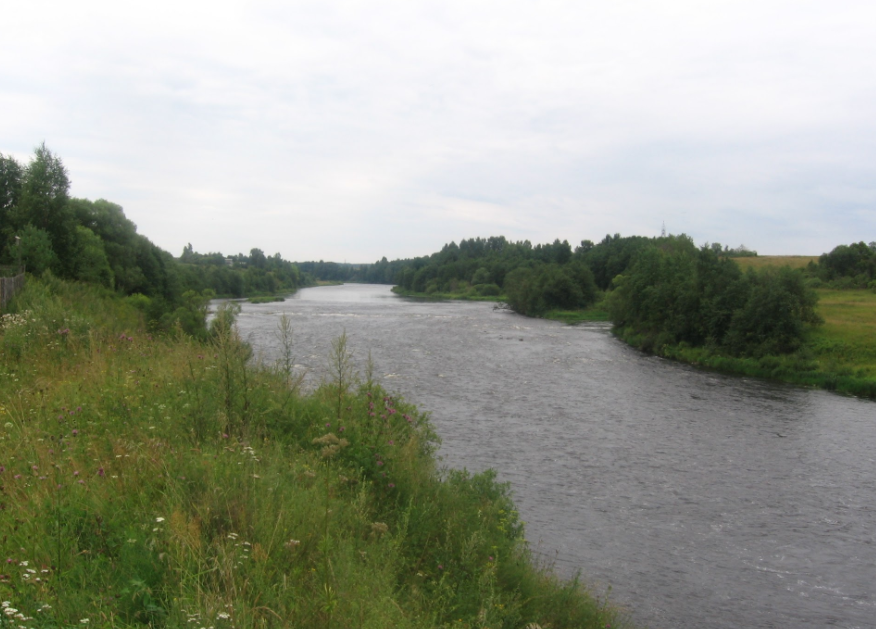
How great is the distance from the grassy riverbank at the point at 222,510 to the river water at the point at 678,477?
3.29 metres

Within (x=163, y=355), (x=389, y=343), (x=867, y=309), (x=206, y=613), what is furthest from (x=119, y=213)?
(x=867, y=309)

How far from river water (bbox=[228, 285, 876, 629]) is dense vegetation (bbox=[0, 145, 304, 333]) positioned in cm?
980

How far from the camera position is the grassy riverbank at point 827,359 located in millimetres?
29609

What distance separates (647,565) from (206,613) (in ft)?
31.2

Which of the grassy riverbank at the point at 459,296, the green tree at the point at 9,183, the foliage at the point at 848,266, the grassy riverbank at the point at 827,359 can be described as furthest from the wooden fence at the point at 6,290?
the grassy riverbank at the point at 459,296

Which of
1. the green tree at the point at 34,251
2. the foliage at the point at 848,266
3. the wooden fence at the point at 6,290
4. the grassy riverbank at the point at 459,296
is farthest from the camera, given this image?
the grassy riverbank at the point at 459,296

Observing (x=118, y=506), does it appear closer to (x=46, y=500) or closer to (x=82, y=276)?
(x=46, y=500)

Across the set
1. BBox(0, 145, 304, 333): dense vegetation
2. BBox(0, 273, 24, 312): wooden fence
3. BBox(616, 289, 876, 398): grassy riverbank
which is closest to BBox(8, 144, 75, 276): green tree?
BBox(0, 145, 304, 333): dense vegetation

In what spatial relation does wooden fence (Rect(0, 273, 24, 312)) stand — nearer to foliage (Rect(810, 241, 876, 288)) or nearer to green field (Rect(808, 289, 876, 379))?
green field (Rect(808, 289, 876, 379))

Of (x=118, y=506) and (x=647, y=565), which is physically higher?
(x=118, y=506)

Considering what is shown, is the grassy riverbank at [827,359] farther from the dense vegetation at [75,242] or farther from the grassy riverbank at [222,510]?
the dense vegetation at [75,242]

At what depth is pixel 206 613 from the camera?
10.1 ft

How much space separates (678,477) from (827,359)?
22.2 metres

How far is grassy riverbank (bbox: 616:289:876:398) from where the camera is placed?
97.1ft
